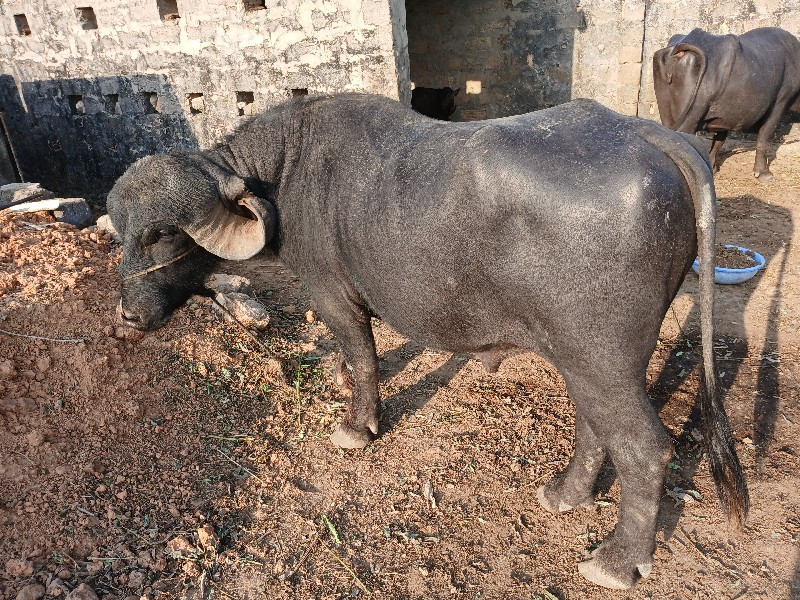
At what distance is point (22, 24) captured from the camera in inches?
321

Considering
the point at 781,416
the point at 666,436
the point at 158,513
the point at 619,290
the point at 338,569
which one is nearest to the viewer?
the point at 619,290

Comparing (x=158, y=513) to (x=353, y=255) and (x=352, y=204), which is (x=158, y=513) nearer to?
(x=353, y=255)

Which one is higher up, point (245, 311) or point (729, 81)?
point (729, 81)

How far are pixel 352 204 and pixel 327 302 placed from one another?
700mm

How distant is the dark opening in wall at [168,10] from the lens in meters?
7.15

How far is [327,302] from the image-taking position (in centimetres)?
339

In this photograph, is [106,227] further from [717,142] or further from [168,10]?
[717,142]

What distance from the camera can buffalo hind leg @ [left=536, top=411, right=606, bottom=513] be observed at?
301 cm

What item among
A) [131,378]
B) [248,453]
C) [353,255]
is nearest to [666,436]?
[353,255]

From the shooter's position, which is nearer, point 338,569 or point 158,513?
point 338,569

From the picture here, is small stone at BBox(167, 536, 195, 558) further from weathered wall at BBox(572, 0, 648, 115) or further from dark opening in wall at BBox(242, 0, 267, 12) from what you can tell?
Result: weathered wall at BBox(572, 0, 648, 115)

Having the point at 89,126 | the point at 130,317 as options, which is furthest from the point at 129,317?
the point at 89,126

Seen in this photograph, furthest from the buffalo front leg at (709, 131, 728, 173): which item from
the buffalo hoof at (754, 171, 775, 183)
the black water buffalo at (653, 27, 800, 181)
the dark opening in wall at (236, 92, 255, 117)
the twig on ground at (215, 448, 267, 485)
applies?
the twig on ground at (215, 448, 267, 485)

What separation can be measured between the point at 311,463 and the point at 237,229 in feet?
4.93
